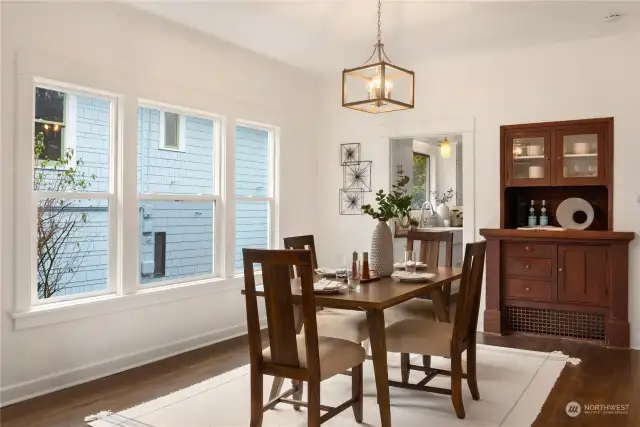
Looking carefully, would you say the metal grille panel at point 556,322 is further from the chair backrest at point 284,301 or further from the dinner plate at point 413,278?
the chair backrest at point 284,301

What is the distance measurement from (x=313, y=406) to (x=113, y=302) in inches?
83.1

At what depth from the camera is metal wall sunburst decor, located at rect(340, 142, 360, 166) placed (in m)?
6.29

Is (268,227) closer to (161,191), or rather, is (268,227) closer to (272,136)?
(272,136)

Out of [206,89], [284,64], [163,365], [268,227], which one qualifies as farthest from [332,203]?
[163,365]

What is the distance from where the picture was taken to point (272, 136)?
5859 millimetres

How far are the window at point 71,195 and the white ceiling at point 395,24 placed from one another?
3.26 feet

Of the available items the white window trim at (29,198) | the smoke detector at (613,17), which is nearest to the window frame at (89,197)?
the white window trim at (29,198)

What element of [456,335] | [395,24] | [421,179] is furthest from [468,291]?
[421,179]

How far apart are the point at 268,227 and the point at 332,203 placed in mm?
968

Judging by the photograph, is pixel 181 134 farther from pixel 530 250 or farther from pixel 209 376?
pixel 530 250

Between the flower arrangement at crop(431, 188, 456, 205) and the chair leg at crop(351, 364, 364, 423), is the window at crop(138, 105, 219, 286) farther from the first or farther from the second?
the flower arrangement at crop(431, 188, 456, 205)

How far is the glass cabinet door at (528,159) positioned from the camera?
5.25 metres

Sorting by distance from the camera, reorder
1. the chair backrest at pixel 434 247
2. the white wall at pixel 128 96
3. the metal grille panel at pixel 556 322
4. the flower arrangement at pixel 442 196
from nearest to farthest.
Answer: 1. the white wall at pixel 128 96
2. the chair backrest at pixel 434 247
3. the metal grille panel at pixel 556 322
4. the flower arrangement at pixel 442 196

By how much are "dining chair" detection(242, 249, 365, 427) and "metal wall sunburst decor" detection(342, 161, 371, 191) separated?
3.56m
